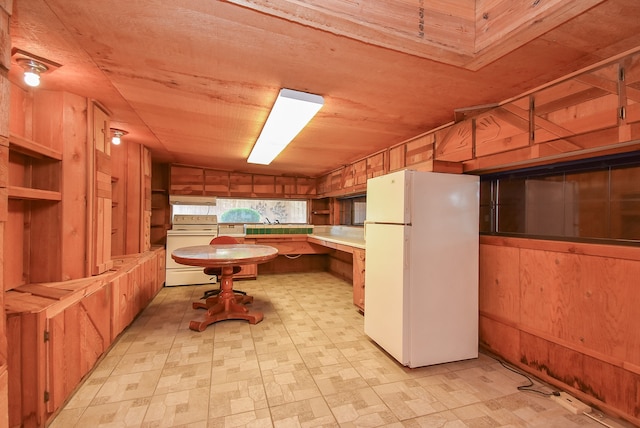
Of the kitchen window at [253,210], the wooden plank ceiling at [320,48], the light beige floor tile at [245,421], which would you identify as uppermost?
the wooden plank ceiling at [320,48]

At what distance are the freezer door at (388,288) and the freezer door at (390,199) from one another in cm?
8

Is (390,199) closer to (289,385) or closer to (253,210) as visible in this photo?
(289,385)

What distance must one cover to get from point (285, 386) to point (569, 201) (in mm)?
2566

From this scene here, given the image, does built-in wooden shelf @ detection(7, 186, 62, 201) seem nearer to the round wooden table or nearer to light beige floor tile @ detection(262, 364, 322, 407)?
the round wooden table

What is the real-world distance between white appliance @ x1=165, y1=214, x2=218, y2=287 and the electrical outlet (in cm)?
466

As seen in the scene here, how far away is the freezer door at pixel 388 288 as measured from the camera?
7.39ft

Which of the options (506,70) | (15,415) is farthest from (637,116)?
(15,415)

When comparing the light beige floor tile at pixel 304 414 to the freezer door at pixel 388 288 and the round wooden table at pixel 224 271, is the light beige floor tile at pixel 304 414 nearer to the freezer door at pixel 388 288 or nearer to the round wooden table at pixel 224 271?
the freezer door at pixel 388 288

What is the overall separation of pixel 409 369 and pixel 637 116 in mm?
2196

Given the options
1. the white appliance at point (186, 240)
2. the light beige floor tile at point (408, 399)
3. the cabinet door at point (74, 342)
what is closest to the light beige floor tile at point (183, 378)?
the cabinet door at point (74, 342)

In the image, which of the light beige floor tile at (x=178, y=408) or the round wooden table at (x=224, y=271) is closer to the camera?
the light beige floor tile at (x=178, y=408)

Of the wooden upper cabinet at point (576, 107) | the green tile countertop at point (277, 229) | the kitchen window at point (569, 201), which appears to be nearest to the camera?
the wooden upper cabinet at point (576, 107)

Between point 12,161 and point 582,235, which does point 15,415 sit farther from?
point 582,235

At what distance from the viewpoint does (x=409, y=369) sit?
2244mm
